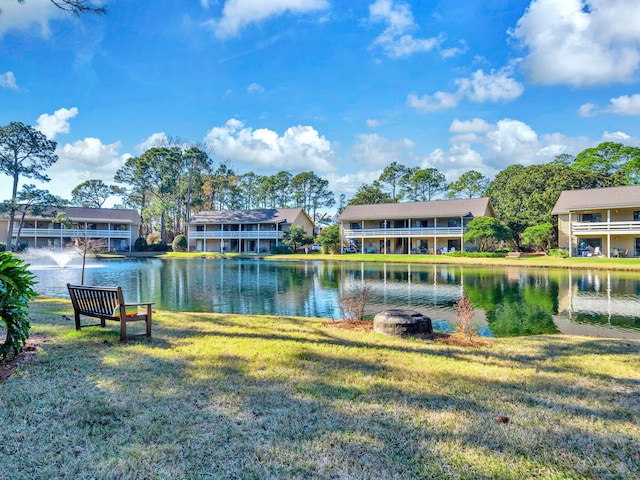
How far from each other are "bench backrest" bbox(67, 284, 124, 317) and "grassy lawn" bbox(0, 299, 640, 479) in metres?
0.58

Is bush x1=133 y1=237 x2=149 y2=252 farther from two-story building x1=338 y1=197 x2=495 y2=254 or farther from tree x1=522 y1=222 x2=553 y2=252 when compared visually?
tree x1=522 y1=222 x2=553 y2=252

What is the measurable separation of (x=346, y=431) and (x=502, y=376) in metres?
2.65

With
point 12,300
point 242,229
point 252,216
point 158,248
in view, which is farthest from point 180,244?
point 12,300

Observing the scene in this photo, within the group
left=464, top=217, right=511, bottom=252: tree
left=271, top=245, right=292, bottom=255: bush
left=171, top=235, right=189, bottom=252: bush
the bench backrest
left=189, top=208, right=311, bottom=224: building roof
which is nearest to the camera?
the bench backrest

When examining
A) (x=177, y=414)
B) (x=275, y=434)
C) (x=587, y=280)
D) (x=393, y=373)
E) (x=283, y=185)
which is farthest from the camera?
(x=283, y=185)

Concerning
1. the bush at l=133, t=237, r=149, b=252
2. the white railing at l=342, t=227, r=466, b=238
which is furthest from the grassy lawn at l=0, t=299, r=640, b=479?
the bush at l=133, t=237, r=149, b=252

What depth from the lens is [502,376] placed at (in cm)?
491

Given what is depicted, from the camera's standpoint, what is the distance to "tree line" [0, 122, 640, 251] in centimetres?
4294

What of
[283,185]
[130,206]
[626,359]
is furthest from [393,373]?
[130,206]

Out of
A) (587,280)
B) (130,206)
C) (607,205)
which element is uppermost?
(130,206)

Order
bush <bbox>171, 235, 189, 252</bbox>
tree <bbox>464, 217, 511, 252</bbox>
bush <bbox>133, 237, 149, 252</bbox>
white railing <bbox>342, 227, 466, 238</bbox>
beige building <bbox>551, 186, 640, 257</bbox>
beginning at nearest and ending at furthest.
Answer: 1. beige building <bbox>551, 186, 640, 257</bbox>
2. tree <bbox>464, 217, 511, 252</bbox>
3. white railing <bbox>342, 227, 466, 238</bbox>
4. bush <bbox>171, 235, 189, 252</bbox>
5. bush <bbox>133, 237, 149, 252</bbox>

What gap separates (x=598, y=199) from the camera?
119 ft

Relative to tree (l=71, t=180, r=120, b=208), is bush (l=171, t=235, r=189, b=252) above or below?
below

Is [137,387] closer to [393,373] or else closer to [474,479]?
[393,373]
